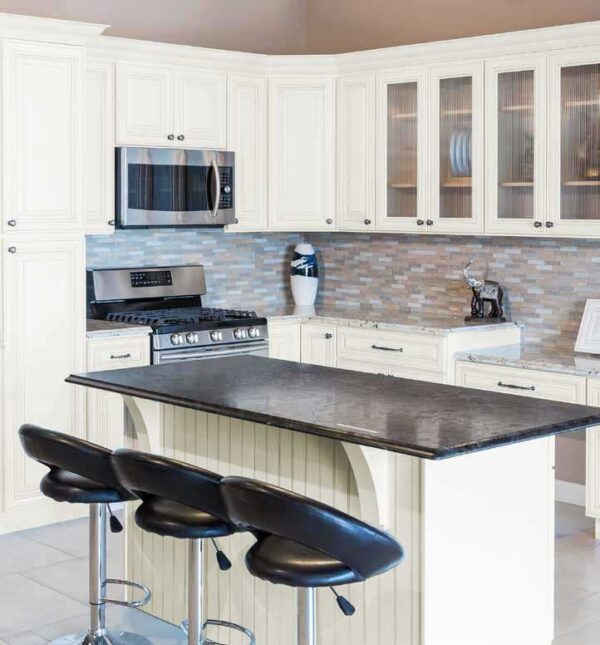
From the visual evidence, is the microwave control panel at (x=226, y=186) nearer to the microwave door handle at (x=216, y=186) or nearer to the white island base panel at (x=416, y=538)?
the microwave door handle at (x=216, y=186)

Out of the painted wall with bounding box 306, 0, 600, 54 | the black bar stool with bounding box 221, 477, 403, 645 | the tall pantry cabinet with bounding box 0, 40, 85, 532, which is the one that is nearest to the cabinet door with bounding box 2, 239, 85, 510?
the tall pantry cabinet with bounding box 0, 40, 85, 532

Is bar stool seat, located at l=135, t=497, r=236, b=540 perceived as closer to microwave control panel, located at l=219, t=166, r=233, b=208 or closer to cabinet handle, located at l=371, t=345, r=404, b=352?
cabinet handle, located at l=371, t=345, r=404, b=352

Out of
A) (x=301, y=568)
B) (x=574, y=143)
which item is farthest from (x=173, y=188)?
(x=301, y=568)

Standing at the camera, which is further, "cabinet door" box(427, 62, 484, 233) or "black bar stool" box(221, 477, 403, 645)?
"cabinet door" box(427, 62, 484, 233)

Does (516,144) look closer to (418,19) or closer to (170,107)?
(418,19)

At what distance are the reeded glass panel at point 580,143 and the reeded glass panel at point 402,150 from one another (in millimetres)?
913

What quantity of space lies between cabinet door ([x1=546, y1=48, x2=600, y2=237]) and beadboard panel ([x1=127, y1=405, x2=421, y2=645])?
2.39 meters

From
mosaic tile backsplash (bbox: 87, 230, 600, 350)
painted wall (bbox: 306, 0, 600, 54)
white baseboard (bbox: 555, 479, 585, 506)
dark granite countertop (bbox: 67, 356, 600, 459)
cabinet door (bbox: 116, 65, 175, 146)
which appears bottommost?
white baseboard (bbox: 555, 479, 585, 506)

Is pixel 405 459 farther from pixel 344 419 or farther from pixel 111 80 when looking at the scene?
pixel 111 80

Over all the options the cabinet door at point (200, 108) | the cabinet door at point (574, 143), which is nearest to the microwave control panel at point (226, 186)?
the cabinet door at point (200, 108)

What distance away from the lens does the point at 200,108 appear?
6047 millimetres

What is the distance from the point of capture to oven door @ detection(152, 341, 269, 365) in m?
5.62

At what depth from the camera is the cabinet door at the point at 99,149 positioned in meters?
5.62

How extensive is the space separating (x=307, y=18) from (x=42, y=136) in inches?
103
